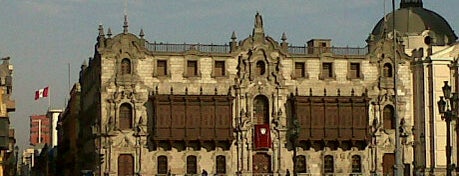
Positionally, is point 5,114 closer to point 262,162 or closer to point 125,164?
point 125,164

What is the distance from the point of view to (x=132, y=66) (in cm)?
7194

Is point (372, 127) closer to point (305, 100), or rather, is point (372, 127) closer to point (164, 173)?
point (305, 100)

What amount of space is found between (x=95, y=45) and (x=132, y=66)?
429cm

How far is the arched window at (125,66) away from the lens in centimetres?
7194

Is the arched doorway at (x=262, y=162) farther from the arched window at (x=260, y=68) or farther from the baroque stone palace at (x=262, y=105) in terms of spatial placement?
the arched window at (x=260, y=68)

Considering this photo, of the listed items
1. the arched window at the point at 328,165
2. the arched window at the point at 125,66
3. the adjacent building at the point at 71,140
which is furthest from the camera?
the adjacent building at the point at 71,140

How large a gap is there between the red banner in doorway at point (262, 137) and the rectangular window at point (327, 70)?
6426 mm

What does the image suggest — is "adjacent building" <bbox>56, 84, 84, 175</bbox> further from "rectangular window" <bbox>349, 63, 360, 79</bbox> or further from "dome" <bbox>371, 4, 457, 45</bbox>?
"dome" <bbox>371, 4, 457, 45</bbox>

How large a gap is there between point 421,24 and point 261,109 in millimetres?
16617

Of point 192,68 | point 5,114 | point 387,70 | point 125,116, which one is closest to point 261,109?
point 192,68

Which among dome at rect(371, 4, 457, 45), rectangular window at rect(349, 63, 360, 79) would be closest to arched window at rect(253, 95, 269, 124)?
rectangular window at rect(349, 63, 360, 79)

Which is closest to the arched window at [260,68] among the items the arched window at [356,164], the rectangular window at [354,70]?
the rectangular window at [354,70]

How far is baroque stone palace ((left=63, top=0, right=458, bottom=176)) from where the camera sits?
2820 inches

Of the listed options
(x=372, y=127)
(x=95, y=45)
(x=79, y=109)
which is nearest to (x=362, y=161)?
(x=372, y=127)
